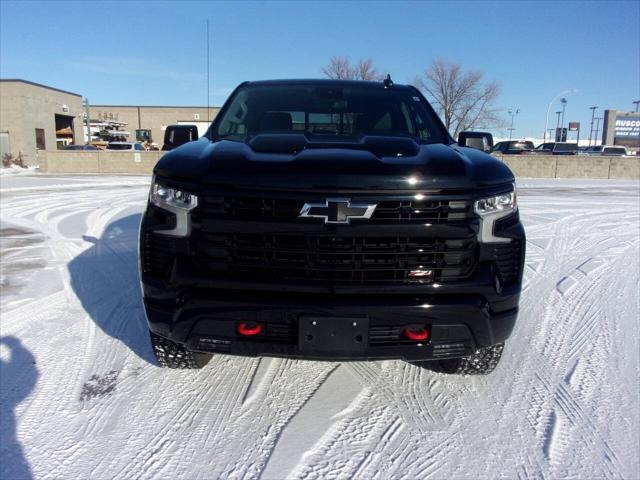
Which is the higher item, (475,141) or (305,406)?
(475,141)

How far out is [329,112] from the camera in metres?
3.79

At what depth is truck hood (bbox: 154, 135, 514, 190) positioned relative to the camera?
7.41 feet

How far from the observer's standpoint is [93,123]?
2285 inches

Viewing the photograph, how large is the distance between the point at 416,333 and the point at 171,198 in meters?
1.35

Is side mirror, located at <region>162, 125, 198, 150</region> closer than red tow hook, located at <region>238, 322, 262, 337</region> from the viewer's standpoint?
No

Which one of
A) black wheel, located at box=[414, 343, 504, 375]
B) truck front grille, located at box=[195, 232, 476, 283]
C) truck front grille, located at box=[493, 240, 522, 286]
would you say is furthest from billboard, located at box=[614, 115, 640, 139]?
truck front grille, located at box=[195, 232, 476, 283]

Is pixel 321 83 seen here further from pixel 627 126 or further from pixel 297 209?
pixel 627 126

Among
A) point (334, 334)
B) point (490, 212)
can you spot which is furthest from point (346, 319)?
point (490, 212)

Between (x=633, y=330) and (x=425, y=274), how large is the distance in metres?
2.46

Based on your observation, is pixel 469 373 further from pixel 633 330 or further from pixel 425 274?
pixel 633 330

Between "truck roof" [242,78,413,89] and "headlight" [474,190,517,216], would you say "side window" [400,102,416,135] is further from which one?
"headlight" [474,190,517,216]

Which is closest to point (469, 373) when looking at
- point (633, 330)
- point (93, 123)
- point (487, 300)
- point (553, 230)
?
point (487, 300)

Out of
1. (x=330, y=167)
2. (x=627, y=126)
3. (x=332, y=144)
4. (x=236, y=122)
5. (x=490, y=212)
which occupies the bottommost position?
(x=490, y=212)

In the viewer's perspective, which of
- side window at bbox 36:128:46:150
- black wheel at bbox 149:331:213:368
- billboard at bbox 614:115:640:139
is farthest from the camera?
billboard at bbox 614:115:640:139
